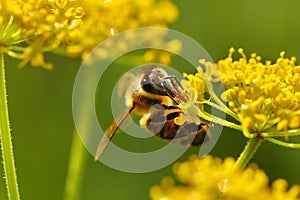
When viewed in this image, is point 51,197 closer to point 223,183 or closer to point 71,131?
point 71,131

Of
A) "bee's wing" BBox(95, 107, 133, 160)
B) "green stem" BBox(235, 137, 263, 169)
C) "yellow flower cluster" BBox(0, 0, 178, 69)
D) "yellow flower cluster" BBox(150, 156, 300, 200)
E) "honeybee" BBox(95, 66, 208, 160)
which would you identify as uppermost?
"yellow flower cluster" BBox(0, 0, 178, 69)

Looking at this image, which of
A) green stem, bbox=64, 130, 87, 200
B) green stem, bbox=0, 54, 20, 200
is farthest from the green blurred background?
green stem, bbox=0, 54, 20, 200

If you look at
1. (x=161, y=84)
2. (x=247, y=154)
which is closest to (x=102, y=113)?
(x=161, y=84)

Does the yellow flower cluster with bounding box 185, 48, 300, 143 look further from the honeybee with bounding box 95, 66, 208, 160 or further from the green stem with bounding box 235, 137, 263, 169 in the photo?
the honeybee with bounding box 95, 66, 208, 160

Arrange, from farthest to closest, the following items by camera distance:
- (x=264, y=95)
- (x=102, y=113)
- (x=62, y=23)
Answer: (x=102, y=113) → (x=62, y=23) → (x=264, y=95)

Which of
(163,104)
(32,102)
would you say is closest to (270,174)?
(32,102)

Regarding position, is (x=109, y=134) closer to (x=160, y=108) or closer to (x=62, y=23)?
(x=160, y=108)
